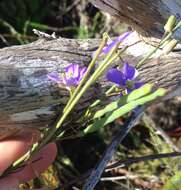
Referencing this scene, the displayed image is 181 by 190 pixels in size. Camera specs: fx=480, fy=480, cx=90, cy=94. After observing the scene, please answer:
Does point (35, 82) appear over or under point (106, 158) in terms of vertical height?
over

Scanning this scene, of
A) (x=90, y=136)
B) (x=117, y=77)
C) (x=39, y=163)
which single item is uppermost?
(x=117, y=77)

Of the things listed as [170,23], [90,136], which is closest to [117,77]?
[170,23]

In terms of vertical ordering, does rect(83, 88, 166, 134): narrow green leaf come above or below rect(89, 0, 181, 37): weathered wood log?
below

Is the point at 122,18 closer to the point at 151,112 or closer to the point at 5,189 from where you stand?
the point at 5,189

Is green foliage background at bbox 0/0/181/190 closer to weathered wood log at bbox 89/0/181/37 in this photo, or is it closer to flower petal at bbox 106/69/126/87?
weathered wood log at bbox 89/0/181/37

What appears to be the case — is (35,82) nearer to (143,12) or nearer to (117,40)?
(117,40)

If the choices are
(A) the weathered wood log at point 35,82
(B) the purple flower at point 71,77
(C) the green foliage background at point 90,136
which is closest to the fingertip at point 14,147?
(A) the weathered wood log at point 35,82

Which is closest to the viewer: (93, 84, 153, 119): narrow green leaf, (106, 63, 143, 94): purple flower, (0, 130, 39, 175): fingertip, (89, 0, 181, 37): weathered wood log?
(93, 84, 153, 119): narrow green leaf

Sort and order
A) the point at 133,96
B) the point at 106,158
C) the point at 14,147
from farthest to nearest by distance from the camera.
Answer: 1. the point at 106,158
2. the point at 14,147
3. the point at 133,96

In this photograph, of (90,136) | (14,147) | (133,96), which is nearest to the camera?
(133,96)

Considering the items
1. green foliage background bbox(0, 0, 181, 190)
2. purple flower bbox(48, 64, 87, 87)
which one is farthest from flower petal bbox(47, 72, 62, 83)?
green foliage background bbox(0, 0, 181, 190)
